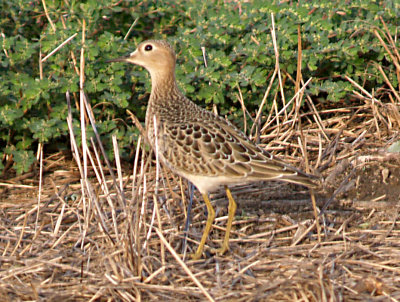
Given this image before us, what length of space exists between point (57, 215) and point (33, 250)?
0.73 meters

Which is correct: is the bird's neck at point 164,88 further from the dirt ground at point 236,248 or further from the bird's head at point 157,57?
the dirt ground at point 236,248

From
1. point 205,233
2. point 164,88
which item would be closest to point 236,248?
point 205,233

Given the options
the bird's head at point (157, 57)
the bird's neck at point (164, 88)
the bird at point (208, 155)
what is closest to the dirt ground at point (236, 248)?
the bird at point (208, 155)

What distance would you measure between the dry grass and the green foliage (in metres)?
0.34

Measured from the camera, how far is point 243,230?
5.82 metres

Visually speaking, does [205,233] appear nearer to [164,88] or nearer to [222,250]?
[222,250]

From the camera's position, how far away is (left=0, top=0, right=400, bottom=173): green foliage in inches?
264

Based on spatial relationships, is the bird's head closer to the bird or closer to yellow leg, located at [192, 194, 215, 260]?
the bird

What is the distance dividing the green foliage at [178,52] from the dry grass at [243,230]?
34 centimetres

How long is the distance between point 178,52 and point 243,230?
87.0 inches

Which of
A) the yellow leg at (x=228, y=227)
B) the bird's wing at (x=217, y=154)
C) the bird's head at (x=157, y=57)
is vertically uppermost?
the bird's head at (x=157, y=57)

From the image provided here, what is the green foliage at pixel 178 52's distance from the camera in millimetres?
6711

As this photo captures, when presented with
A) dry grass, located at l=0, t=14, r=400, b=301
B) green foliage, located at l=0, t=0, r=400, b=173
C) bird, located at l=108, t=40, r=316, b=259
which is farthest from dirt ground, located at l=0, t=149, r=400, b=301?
green foliage, located at l=0, t=0, r=400, b=173

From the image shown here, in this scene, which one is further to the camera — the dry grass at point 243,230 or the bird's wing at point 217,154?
the bird's wing at point 217,154
